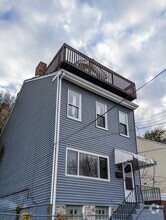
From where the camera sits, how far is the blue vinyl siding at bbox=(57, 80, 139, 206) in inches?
387

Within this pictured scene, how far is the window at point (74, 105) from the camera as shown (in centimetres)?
1165

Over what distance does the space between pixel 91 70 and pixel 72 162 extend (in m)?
5.46

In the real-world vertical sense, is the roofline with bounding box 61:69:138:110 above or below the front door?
above

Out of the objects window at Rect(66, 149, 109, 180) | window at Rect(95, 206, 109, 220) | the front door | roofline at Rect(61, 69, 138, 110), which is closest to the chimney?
roofline at Rect(61, 69, 138, 110)

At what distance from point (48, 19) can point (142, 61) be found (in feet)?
18.0

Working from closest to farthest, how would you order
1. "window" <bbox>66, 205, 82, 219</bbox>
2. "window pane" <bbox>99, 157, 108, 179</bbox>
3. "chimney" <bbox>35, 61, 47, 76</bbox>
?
1. "window" <bbox>66, 205, 82, 219</bbox>
2. "window pane" <bbox>99, 157, 108, 179</bbox>
3. "chimney" <bbox>35, 61, 47, 76</bbox>

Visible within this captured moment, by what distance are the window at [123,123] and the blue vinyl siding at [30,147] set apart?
15.3 feet

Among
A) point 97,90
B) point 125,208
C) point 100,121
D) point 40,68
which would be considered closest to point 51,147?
point 100,121

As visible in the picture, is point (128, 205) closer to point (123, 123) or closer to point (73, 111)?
point (123, 123)

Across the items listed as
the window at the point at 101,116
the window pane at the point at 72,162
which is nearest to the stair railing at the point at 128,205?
the window pane at the point at 72,162

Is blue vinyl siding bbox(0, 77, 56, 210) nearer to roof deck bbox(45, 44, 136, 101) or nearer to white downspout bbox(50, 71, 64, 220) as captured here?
white downspout bbox(50, 71, 64, 220)

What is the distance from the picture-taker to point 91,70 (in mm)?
13117

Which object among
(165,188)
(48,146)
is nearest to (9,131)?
(48,146)

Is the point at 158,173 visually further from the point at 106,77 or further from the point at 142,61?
the point at 142,61
